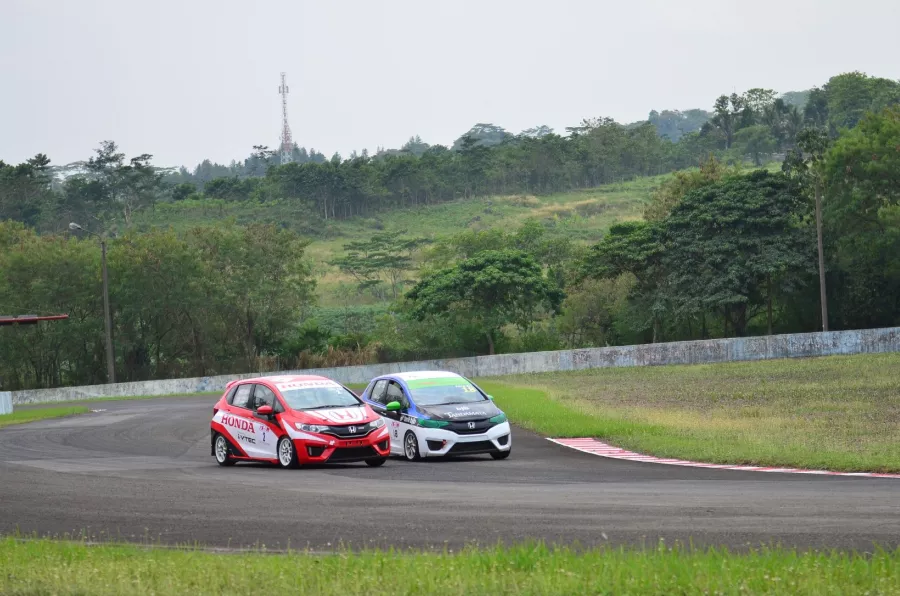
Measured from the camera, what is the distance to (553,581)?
816cm

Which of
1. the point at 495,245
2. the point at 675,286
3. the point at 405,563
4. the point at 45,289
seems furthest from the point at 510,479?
the point at 495,245

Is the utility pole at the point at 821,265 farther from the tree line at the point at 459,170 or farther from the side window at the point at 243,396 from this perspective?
the tree line at the point at 459,170

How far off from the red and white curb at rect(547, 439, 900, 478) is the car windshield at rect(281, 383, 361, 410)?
471 cm

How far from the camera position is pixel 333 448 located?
2009 cm

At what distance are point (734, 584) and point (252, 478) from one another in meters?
11.7

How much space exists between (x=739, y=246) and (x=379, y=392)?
2091 inches

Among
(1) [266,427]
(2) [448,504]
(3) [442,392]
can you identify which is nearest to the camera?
(2) [448,504]

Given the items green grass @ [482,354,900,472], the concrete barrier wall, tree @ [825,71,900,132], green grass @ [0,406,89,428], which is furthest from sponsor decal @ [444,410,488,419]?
tree @ [825,71,900,132]

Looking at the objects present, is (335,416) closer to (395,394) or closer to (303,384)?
(303,384)

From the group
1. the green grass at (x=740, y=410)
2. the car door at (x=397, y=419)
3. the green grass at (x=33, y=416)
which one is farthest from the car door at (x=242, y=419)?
the green grass at (x=33, y=416)

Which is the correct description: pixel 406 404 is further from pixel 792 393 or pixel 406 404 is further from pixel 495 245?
pixel 495 245

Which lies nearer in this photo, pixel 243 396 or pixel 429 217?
pixel 243 396

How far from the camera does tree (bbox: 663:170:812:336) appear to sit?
71812 millimetres

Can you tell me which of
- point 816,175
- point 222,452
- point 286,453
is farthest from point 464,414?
point 816,175
